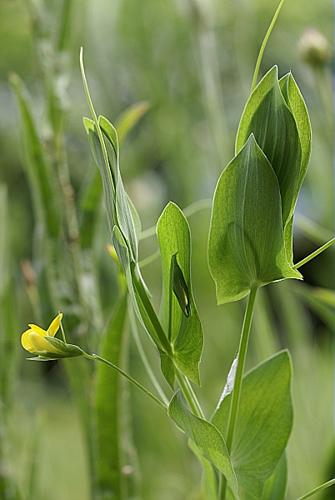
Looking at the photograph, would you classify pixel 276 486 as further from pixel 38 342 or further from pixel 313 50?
pixel 313 50

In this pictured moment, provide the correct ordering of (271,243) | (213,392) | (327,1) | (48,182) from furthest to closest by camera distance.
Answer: (327,1) → (213,392) → (48,182) → (271,243)

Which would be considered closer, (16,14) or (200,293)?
(200,293)

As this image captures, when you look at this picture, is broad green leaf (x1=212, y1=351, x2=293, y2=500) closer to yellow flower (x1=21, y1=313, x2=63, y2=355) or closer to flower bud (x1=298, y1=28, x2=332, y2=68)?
yellow flower (x1=21, y1=313, x2=63, y2=355)

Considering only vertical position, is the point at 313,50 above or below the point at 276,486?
above

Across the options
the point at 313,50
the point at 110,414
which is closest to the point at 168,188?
the point at 313,50

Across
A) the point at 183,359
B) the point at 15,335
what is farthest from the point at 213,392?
the point at 183,359

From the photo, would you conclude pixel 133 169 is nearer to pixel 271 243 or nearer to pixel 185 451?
pixel 185 451
